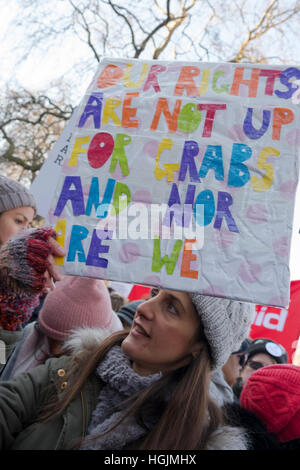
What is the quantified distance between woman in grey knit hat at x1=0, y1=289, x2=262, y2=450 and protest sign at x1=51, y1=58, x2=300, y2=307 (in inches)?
9.0

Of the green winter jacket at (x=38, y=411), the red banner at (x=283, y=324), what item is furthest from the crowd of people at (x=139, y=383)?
the red banner at (x=283, y=324)

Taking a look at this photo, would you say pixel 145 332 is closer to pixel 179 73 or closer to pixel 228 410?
pixel 228 410

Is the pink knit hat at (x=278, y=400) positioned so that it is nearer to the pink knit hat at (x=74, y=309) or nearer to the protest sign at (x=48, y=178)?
the pink knit hat at (x=74, y=309)

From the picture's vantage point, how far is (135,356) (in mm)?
1540

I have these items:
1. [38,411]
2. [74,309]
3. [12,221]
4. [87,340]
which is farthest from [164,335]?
[12,221]

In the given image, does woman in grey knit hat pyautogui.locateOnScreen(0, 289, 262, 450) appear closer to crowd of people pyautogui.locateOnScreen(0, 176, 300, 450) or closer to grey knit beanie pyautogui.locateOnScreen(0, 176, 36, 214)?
crowd of people pyautogui.locateOnScreen(0, 176, 300, 450)

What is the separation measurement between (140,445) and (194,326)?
0.44 metres

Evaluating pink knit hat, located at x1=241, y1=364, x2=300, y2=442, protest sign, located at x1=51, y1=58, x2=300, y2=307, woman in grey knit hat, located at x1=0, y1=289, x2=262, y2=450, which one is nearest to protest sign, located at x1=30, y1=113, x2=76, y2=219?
A: protest sign, located at x1=51, y1=58, x2=300, y2=307

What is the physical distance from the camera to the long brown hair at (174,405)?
4.64 feet

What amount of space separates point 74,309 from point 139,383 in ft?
2.72

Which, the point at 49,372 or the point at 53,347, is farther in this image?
the point at 53,347
